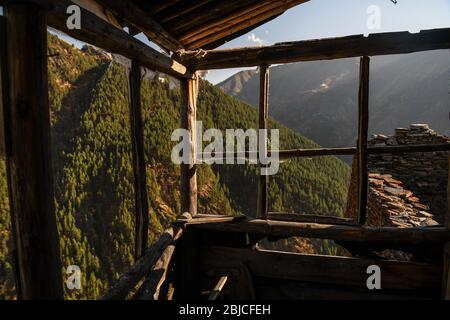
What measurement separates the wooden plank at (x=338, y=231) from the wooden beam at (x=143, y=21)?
219 cm

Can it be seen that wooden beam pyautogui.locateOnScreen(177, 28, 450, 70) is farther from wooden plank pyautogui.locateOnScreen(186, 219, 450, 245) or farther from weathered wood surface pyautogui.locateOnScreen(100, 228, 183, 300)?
weathered wood surface pyautogui.locateOnScreen(100, 228, 183, 300)

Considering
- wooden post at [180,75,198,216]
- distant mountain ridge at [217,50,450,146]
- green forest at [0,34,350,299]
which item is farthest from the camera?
distant mountain ridge at [217,50,450,146]

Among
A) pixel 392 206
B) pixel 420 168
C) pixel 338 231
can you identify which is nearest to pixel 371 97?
pixel 420 168

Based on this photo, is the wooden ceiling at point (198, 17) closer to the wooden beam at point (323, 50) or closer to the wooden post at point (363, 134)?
the wooden beam at point (323, 50)

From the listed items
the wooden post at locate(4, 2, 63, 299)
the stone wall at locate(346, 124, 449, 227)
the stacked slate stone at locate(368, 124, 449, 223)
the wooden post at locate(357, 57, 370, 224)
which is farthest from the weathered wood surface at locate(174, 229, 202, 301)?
the stacked slate stone at locate(368, 124, 449, 223)

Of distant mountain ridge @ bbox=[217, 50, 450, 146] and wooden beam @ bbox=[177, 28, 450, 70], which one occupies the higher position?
distant mountain ridge @ bbox=[217, 50, 450, 146]

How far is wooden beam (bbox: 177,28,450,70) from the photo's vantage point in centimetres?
343

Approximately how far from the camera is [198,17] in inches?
148

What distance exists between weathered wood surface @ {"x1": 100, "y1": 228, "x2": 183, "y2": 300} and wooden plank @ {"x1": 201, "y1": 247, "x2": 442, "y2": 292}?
1.60 feet

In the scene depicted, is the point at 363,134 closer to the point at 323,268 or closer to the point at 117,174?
the point at 323,268

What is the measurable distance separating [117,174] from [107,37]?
2315cm

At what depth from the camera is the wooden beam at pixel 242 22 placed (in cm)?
399

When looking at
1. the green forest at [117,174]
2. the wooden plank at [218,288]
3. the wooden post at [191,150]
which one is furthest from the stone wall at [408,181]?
the green forest at [117,174]
